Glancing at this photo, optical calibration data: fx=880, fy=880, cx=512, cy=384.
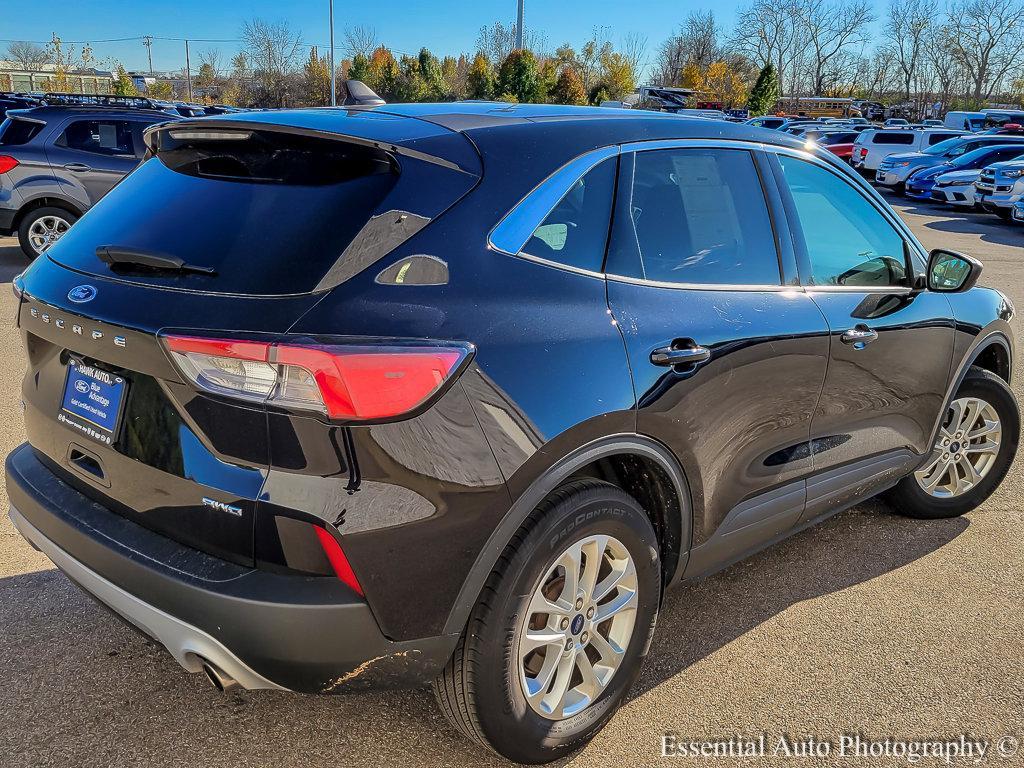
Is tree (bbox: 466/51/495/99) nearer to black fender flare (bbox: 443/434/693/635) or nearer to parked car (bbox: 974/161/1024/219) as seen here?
parked car (bbox: 974/161/1024/219)

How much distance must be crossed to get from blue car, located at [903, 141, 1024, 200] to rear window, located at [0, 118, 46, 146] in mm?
19999

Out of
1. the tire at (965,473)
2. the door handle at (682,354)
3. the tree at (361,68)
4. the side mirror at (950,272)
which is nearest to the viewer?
the door handle at (682,354)

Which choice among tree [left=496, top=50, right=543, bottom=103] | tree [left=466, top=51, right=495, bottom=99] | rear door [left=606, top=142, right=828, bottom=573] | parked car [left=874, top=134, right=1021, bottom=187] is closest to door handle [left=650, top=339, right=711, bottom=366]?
rear door [left=606, top=142, right=828, bottom=573]

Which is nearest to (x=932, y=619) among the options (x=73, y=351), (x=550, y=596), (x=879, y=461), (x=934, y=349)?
(x=879, y=461)

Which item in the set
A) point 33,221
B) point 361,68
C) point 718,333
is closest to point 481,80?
point 361,68

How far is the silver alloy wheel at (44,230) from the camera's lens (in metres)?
10.1

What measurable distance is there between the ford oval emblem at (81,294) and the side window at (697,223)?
141 centimetres

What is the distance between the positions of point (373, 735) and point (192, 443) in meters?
1.12

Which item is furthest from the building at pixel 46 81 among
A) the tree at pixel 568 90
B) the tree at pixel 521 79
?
the tree at pixel 568 90

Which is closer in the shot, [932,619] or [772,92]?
[932,619]

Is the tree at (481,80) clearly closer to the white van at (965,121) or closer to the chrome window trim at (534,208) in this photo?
the white van at (965,121)

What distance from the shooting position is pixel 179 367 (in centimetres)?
204

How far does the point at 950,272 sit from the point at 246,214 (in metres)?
2.88

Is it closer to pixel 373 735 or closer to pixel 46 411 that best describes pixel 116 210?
pixel 46 411
